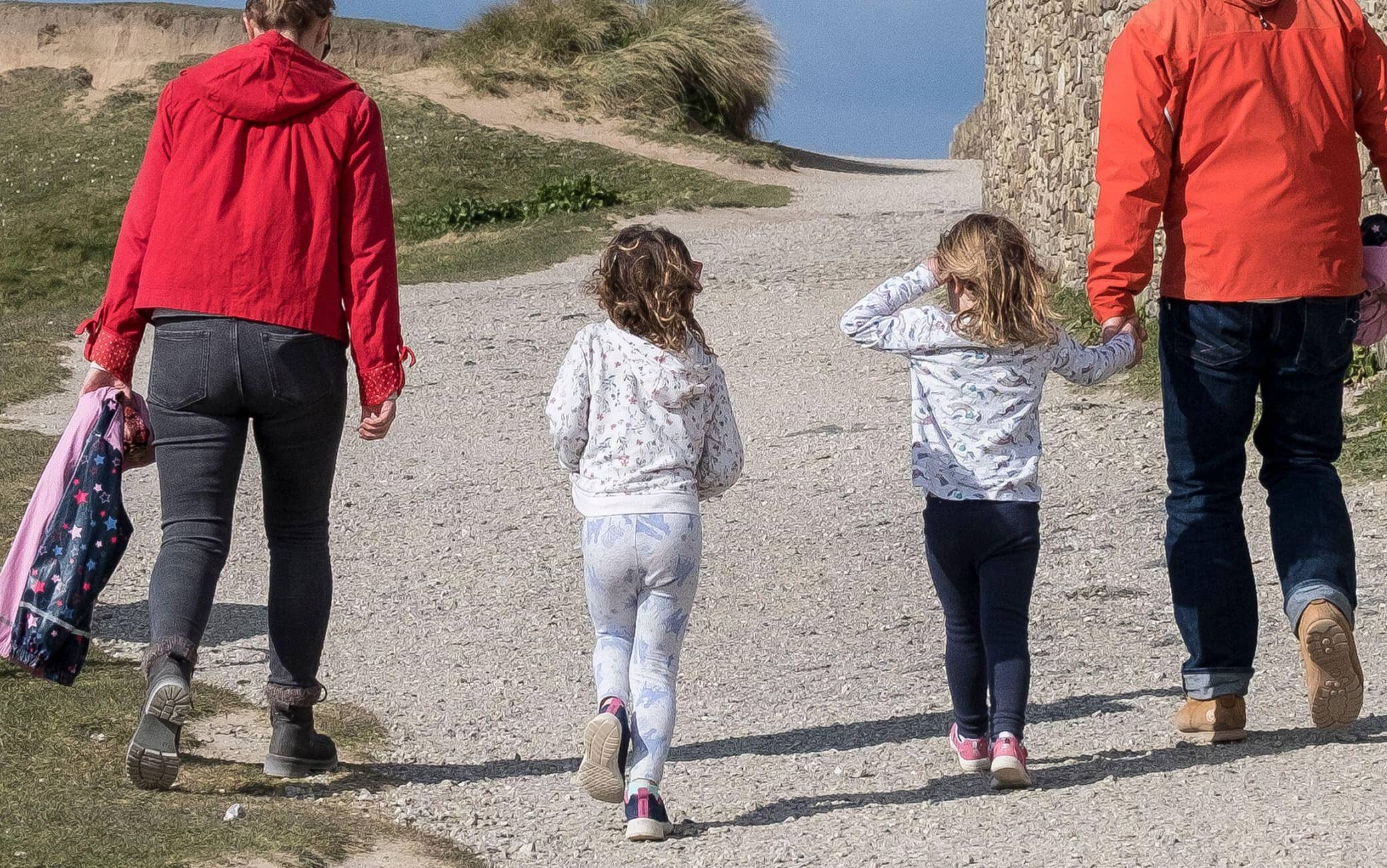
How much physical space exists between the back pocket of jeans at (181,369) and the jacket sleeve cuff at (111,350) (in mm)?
112

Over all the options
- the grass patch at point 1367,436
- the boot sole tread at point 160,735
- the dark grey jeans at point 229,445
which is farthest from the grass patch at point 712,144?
the boot sole tread at point 160,735

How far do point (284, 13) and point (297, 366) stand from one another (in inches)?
31.3

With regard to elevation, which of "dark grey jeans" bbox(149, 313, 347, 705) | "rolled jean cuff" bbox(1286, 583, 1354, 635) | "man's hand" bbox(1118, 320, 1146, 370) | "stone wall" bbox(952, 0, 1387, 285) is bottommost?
"rolled jean cuff" bbox(1286, 583, 1354, 635)

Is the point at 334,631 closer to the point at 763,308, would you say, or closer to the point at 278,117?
the point at 278,117

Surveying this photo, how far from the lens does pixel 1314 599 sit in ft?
12.1

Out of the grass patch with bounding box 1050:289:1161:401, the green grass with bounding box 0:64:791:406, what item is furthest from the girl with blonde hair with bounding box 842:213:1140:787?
the green grass with bounding box 0:64:791:406

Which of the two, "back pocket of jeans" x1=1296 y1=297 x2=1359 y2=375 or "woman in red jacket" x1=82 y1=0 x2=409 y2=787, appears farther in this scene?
"back pocket of jeans" x1=1296 y1=297 x2=1359 y2=375

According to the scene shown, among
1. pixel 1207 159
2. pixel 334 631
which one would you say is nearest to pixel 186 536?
pixel 334 631

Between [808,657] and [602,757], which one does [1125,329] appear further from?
[808,657]

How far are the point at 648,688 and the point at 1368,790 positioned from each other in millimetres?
1545

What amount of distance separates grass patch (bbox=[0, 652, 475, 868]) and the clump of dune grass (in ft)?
56.5

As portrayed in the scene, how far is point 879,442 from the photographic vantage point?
26.5 feet

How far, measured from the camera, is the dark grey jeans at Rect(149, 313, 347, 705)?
355 cm

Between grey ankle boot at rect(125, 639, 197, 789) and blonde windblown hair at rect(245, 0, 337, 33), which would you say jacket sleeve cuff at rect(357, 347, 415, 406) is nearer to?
grey ankle boot at rect(125, 639, 197, 789)
